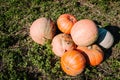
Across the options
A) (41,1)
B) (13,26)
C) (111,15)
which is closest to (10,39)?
(13,26)

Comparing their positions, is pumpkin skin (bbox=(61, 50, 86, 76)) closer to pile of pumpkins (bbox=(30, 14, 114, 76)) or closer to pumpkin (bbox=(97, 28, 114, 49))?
pile of pumpkins (bbox=(30, 14, 114, 76))

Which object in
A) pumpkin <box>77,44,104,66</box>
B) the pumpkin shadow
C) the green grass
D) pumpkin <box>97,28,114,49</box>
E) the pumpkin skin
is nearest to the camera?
the pumpkin skin

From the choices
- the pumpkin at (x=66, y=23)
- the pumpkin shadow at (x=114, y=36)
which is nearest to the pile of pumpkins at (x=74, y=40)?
the pumpkin at (x=66, y=23)

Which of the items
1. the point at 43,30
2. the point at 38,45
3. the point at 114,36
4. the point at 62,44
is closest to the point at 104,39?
the point at 114,36

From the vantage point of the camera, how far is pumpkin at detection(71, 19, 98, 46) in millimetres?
6719

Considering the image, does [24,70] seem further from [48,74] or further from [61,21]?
[61,21]

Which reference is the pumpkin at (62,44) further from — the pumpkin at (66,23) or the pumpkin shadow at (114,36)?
the pumpkin shadow at (114,36)

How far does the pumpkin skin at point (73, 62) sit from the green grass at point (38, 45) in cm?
21

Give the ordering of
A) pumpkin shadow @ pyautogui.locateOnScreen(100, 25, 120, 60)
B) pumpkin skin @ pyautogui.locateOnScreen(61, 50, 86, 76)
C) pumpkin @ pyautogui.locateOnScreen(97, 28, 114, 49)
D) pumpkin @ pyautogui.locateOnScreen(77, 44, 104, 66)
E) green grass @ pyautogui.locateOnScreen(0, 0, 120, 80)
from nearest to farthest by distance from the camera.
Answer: pumpkin skin @ pyautogui.locateOnScreen(61, 50, 86, 76)
pumpkin @ pyautogui.locateOnScreen(77, 44, 104, 66)
green grass @ pyautogui.locateOnScreen(0, 0, 120, 80)
pumpkin @ pyautogui.locateOnScreen(97, 28, 114, 49)
pumpkin shadow @ pyautogui.locateOnScreen(100, 25, 120, 60)

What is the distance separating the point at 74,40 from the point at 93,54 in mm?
537

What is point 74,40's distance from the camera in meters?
6.89

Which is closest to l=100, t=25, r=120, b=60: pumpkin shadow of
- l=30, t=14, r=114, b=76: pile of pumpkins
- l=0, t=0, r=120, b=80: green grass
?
l=0, t=0, r=120, b=80: green grass

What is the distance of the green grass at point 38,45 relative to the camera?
6953 mm

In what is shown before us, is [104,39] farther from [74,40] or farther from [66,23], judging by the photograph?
[66,23]
